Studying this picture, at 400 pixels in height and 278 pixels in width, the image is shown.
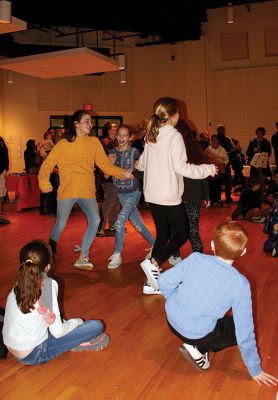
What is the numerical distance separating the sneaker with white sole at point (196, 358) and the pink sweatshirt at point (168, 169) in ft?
4.14

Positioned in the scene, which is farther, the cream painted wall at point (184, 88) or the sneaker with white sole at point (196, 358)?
the cream painted wall at point (184, 88)

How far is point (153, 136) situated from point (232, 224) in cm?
135

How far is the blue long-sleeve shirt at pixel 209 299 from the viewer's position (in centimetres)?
211

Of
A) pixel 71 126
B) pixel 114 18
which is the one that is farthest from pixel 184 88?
pixel 71 126

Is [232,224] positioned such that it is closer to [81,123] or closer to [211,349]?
[211,349]

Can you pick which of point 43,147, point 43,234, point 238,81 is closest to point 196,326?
point 43,234

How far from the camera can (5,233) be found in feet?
21.1

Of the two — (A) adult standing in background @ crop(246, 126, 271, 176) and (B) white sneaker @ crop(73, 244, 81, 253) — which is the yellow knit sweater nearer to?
(B) white sneaker @ crop(73, 244, 81, 253)

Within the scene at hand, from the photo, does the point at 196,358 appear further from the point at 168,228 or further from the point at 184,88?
the point at 184,88

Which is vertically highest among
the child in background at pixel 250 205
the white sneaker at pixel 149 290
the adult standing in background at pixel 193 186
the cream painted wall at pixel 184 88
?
the cream painted wall at pixel 184 88

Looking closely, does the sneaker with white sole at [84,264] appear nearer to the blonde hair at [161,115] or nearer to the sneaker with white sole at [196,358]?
the blonde hair at [161,115]

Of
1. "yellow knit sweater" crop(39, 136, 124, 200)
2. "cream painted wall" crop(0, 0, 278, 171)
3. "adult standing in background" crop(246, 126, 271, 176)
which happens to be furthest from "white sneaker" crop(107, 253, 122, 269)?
"cream painted wall" crop(0, 0, 278, 171)

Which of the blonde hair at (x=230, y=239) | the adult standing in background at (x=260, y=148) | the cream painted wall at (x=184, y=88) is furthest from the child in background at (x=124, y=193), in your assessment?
the cream painted wall at (x=184, y=88)

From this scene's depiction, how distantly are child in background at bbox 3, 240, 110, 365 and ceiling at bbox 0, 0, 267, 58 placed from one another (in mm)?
8485
